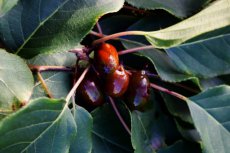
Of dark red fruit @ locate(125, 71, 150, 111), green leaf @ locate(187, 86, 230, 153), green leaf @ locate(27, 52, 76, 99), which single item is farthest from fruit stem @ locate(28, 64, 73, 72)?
green leaf @ locate(187, 86, 230, 153)

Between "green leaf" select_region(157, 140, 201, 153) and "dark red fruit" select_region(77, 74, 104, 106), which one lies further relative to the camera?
"green leaf" select_region(157, 140, 201, 153)

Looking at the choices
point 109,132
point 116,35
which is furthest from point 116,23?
point 109,132

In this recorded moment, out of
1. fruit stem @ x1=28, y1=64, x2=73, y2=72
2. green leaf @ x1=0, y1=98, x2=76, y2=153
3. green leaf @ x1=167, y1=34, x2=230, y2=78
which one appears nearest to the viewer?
green leaf @ x1=0, y1=98, x2=76, y2=153

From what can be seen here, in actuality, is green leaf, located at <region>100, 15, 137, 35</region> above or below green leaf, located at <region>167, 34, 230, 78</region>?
above

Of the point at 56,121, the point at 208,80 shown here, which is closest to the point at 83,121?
the point at 56,121

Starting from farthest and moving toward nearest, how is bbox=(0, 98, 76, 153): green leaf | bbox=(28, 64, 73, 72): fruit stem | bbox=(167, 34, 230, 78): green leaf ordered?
bbox=(167, 34, 230, 78): green leaf → bbox=(28, 64, 73, 72): fruit stem → bbox=(0, 98, 76, 153): green leaf

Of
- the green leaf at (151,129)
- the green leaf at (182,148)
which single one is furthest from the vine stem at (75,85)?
the green leaf at (182,148)

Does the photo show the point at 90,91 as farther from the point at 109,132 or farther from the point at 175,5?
the point at 175,5

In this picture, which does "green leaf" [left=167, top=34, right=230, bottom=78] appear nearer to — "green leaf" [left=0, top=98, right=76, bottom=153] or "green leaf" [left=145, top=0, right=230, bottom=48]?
"green leaf" [left=145, top=0, right=230, bottom=48]

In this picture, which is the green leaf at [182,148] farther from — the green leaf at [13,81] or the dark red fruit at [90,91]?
the green leaf at [13,81]
